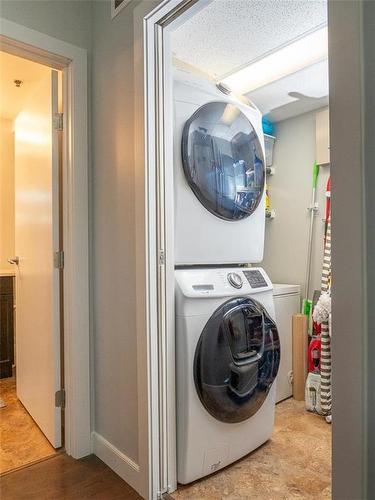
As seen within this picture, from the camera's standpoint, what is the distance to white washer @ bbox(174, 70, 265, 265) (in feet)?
5.47

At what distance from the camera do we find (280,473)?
1.73 m

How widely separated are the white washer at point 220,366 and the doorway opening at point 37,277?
800mm

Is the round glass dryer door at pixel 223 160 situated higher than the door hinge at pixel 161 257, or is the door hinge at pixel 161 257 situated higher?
the round glass dryer door at pixel 223 160

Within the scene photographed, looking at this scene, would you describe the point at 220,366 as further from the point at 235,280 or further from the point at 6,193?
the point at 6,193

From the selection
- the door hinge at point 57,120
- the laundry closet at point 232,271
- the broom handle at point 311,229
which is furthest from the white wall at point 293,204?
the door hinge at point 57,120

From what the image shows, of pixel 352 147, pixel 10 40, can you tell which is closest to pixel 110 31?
pixel 10 40

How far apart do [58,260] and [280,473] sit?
1.59 meters

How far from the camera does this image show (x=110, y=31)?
5.90 feet

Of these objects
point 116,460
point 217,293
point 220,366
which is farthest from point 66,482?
point 217,293

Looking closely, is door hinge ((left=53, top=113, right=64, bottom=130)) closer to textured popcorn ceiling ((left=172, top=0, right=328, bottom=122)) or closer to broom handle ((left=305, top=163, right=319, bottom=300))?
textured popcorn ceiling ((left=172, top=0, right=328, bottom=122))

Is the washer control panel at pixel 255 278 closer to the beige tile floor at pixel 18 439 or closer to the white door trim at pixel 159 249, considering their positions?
the white door trim at pixel 159 249

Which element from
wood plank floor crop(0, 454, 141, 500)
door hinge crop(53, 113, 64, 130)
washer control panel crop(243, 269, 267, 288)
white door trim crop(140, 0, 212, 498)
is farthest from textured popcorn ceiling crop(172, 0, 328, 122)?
wood plank floor crop(0, 454, 141, 500)

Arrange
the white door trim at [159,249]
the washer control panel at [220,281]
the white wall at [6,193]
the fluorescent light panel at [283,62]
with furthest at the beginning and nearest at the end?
the white wall at [6,193], the fluorescent light panel at [283,62], the washer control panel at [220,281], the white door trim at [159,249]

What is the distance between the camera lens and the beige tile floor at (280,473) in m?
1.58
